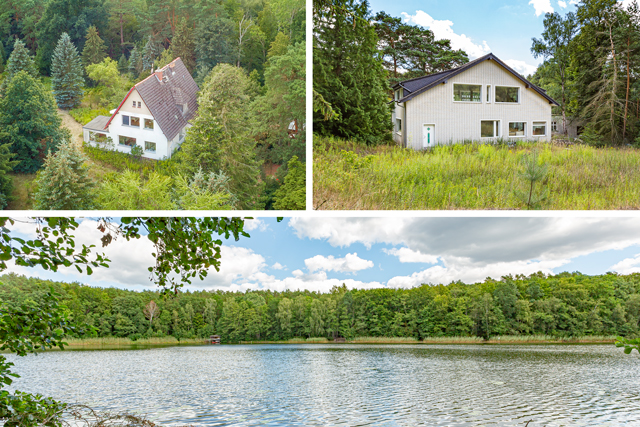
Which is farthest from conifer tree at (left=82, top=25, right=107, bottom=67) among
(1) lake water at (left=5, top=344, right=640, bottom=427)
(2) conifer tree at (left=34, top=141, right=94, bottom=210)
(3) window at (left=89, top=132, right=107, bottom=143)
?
(1) lake water at (left=5, top=344, right=640, bottom=427)

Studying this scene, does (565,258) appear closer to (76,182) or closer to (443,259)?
(443,259)

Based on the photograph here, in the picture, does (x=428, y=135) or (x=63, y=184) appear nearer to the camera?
(x=63, y=184)

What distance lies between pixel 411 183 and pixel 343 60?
1463 mm

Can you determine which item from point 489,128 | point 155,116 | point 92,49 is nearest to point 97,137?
point 155,116

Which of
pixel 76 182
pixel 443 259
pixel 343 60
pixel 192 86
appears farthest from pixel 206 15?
pixel 443 259

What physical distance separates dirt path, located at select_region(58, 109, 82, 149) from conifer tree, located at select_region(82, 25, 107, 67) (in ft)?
1.60

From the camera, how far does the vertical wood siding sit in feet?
16.6

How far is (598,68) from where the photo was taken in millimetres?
Result: 5207

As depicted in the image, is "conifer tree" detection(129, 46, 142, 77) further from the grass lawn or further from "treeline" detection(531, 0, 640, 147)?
"treeline" detection(531, 0, 640, 147)

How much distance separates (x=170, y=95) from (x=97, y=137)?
76cm

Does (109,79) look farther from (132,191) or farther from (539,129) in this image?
(539,129)

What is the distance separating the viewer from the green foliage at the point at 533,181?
13.8 ft

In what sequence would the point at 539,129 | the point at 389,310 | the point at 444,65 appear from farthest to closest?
the point at 389,310, the point at 539,129, the point at 444,65

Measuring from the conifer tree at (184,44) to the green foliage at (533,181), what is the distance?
3335mm
